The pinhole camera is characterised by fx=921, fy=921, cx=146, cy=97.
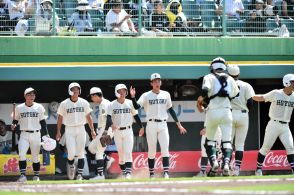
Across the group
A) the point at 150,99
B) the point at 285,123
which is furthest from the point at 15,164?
the point at 285,123

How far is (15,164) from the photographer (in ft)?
63.0

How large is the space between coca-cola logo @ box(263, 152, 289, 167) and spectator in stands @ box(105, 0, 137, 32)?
421 cm

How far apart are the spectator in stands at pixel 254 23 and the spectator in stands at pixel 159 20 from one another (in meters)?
1.85

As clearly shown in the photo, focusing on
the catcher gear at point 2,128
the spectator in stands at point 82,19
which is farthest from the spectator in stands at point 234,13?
the catcher gear at point 2,128

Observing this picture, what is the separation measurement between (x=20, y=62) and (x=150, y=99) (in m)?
3.72

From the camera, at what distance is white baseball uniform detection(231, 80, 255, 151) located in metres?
15.8

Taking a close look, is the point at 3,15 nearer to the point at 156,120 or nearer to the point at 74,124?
the point at 74,124

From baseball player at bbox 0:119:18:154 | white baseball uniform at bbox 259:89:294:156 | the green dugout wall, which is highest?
the green dugout wall

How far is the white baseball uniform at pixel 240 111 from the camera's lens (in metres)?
15.8

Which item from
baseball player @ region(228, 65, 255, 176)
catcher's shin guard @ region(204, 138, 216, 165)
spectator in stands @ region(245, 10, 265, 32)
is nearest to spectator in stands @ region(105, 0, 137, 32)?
spectator in stands @ region(245, 10, 265, 32)

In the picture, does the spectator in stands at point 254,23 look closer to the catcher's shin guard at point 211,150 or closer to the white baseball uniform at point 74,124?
the white baseball uniform at point 74,124

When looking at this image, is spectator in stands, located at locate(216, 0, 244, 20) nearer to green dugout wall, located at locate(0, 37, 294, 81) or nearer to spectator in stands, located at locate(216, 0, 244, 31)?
spectator in stands, located at locate(216, 0, 244, 31)

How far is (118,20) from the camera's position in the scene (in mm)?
19234

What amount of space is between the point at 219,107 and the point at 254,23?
20.3ft
